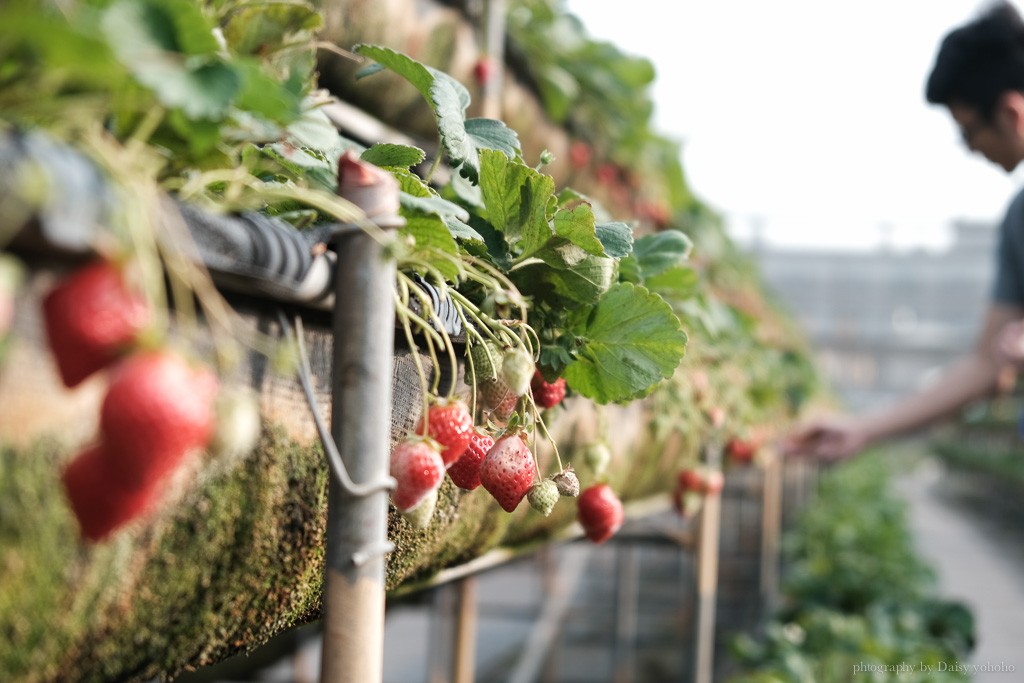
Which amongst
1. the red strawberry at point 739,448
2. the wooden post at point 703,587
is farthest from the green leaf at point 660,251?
the wooden post at point 703,587

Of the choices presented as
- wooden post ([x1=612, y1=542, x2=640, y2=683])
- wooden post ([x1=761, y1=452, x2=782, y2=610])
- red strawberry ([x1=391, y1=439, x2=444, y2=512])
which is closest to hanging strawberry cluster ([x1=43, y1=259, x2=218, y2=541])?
red strawberry ([x1=391, y1=439, x2=444, y2=512])

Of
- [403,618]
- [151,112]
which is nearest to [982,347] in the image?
[151,112]

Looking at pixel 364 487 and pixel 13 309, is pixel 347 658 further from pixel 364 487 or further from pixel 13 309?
pixel 13 309

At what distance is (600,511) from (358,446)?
1.91 feet

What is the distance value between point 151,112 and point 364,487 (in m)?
0.25

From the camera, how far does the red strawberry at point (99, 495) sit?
0.42m

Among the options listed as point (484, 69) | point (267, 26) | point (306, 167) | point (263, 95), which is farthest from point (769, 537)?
point (263, 95)

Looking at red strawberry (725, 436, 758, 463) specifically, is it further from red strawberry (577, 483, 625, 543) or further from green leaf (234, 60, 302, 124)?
green leaf (234, 60, 302, 124)

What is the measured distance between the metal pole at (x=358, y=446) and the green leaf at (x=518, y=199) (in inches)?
10.4

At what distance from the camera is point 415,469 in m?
0.68

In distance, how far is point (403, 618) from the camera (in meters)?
8.83

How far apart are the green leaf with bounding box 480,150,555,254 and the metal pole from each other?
0.26m

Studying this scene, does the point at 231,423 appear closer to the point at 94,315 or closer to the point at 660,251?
the point at 94,315

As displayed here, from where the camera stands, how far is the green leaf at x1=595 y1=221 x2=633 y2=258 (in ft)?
2.97
